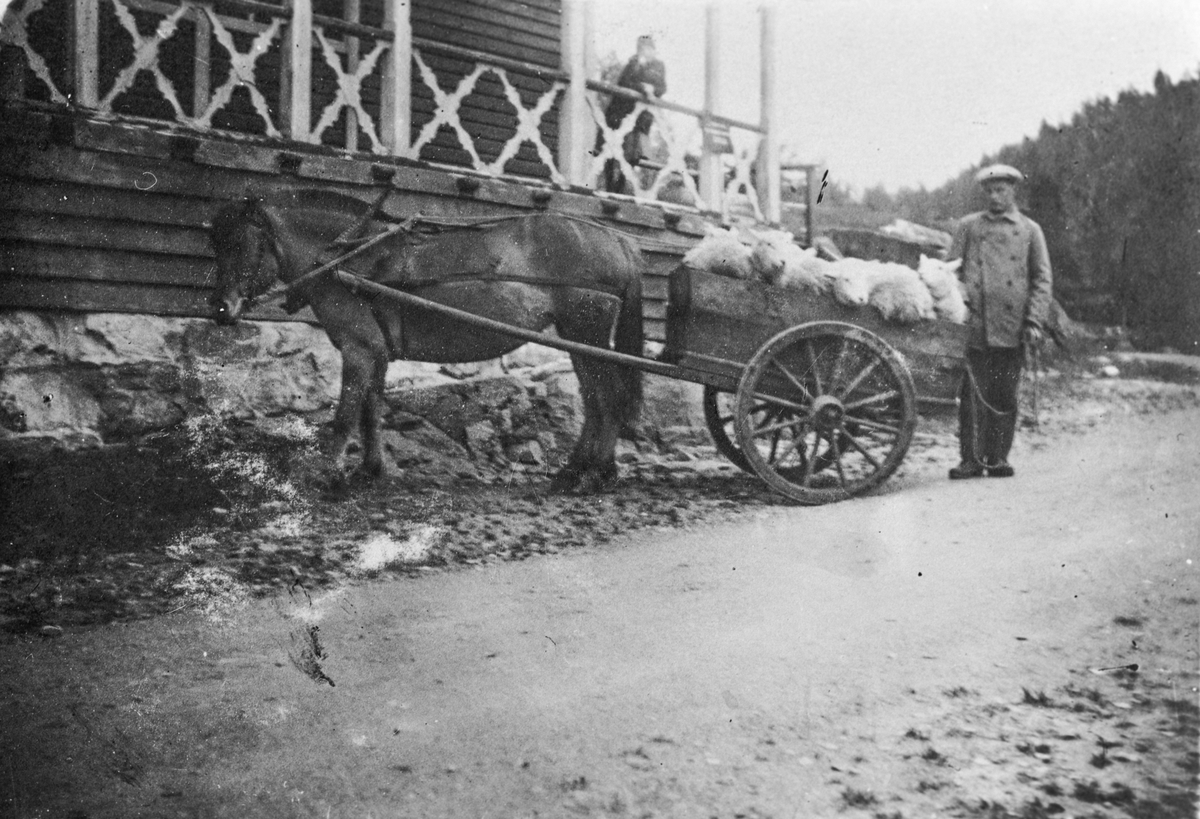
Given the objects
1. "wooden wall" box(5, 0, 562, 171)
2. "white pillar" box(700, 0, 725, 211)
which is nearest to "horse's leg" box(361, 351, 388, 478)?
"wooden wall" box(5, 0, 562, 171)

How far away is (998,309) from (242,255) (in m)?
4.84

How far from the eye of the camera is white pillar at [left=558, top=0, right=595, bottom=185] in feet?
25.5

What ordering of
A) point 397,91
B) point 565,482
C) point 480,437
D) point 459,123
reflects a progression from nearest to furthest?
point 565,482, point 480,437, point 397,91, point 459,123

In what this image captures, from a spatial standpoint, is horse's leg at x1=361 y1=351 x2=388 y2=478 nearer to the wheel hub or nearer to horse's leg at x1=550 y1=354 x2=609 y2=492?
horse's leg at x1=550 y1=354 x2=609 y2=492

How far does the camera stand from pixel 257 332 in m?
6.39

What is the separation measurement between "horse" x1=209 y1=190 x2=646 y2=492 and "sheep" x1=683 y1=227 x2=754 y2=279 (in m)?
0.56

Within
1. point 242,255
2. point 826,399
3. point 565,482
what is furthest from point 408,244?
point 826,399

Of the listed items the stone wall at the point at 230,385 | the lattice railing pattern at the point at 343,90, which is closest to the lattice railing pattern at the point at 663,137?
the stone wall at the point at 230,385

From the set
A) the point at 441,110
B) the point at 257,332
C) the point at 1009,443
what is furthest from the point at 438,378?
the point at 1009,443

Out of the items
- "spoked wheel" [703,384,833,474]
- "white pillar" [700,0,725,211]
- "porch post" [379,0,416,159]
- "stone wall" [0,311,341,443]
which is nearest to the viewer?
"stone wall" [0,311,341,443]

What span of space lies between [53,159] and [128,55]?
11.3ft

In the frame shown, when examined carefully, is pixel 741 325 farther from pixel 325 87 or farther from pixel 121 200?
pixel 325 87

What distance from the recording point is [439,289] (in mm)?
5766

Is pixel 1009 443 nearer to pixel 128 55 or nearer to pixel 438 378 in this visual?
pixel 438 378
